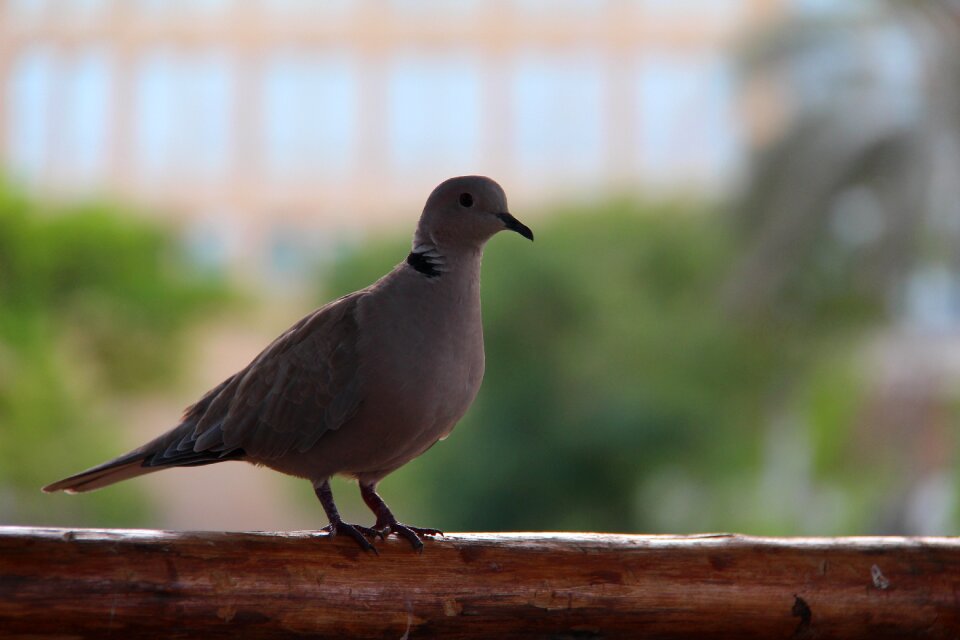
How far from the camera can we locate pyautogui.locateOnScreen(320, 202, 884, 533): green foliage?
8.77 m

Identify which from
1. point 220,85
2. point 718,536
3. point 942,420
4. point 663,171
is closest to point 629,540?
→ point 718,536

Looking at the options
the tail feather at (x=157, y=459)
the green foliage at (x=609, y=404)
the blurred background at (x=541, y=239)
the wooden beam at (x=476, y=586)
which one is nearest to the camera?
the wooden beam at (x=476, y=586)

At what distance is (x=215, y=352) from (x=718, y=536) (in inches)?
329

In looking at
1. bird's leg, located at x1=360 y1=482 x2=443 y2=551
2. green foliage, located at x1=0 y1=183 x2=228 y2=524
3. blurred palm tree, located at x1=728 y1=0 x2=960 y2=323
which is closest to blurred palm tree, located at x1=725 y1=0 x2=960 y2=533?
blurred palm tree, located at x1=728 y1=0 x2=960 y2=323

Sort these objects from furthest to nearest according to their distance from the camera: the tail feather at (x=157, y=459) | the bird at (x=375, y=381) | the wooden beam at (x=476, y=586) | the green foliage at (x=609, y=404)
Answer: the green foliage at (x=609, y=404) → the tail feather at (x=157, y=459) → the bird at (x=375, y=381) → the wooden beam at (x=476, y=586)

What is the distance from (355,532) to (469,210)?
0.49 m

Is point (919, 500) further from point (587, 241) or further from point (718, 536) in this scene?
point (718, 536)

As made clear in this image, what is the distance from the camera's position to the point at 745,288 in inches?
293

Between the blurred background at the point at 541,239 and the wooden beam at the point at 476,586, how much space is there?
433 cm

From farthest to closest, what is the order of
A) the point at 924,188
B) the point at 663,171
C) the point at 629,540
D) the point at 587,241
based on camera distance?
the point at 663,171 < the point at 587,241 < the point at 924,188 < the point at 629,540

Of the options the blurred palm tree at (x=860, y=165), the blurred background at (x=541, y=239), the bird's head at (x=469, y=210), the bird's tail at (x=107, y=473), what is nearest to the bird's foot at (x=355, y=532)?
the bird's tail at (x=107, y=473)

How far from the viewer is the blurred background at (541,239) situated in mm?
7309

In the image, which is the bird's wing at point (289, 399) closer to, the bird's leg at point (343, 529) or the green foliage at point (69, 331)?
the bird's leg at point (343, 529)

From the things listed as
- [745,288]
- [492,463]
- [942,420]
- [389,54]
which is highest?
[389,54]
